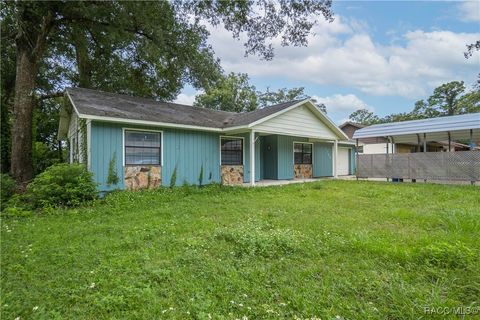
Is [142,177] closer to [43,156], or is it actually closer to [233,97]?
[43,156]

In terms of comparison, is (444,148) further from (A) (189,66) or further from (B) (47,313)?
(B) (47,313)

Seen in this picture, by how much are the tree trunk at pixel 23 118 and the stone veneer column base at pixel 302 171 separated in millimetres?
11805

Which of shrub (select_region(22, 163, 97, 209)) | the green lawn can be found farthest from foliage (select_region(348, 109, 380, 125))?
shrub (select_region(22, 163, 97, 209))

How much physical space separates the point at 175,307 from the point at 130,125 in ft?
25.1

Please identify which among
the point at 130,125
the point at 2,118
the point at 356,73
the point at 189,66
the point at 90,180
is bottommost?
the point at 90,180

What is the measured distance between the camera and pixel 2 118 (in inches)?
548

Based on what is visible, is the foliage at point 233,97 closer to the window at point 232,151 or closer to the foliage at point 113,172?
the window at point 232,151

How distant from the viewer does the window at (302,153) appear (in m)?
14.4

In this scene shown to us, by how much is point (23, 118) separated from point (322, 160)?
1444 centimetres

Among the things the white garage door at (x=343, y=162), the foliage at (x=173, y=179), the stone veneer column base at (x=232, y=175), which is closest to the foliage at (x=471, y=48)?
the stone veneer column base at (x=232, y=175)

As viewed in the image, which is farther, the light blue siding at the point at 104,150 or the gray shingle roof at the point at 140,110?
the gray shingle roof at the point at 140,110

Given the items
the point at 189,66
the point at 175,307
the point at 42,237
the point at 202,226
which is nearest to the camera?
the point at 175,307

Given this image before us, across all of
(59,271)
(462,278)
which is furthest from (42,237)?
(462,278)

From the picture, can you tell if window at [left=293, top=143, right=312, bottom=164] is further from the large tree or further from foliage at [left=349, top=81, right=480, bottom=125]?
foliage at [left=349, top=81, right=480, bottom=125]
